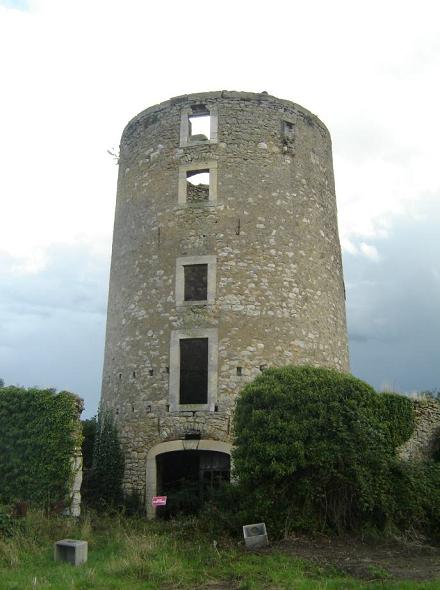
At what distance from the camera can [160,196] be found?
18281 mm

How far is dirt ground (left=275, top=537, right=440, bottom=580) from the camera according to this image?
29.3 feet

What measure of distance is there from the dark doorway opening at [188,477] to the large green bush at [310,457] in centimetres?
364

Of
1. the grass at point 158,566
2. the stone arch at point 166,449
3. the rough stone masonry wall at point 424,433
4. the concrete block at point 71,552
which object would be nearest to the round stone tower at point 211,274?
the stone arch at point 166,449

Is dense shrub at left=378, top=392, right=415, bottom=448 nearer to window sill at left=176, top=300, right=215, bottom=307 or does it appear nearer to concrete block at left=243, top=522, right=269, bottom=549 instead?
concrete block at left=243, top=522, right=269, bottom=549

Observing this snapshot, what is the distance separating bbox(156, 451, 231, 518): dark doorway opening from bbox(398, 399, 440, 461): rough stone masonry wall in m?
4.94

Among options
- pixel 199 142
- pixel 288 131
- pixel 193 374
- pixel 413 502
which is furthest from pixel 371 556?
pixel 288 131

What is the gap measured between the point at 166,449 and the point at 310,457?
5.58 meters

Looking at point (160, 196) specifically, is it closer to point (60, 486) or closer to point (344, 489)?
point (60, 486)

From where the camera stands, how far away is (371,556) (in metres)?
10.0

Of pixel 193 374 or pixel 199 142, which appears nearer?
pixel 199 142

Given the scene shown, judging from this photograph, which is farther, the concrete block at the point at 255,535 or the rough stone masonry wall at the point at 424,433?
the rough stone masonry wall at the point at 424,433

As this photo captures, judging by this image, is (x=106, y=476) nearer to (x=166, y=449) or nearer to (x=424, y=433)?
(x=166, y=449)

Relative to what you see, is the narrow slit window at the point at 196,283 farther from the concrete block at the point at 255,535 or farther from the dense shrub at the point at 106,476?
the concrete block at the point at 255,535

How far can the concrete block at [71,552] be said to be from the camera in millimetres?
9844
